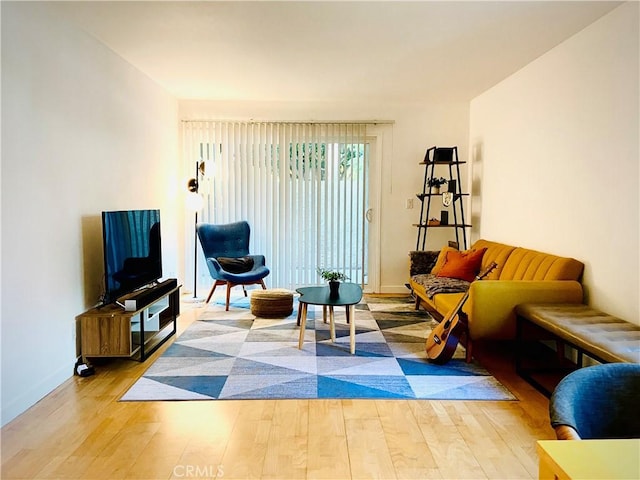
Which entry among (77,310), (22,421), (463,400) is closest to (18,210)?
Result: (77,310)

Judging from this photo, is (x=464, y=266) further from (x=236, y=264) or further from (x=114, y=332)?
(x=114, y=332)

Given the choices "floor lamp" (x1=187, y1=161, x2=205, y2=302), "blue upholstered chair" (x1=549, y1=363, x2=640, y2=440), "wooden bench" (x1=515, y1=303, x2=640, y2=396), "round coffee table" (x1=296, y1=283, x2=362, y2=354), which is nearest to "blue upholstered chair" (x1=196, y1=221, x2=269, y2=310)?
"floor lamp" (x1=187, y1=161, x2=205, y2=302)

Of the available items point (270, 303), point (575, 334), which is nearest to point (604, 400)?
point (575, 334)

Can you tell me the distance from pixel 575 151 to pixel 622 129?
552mm

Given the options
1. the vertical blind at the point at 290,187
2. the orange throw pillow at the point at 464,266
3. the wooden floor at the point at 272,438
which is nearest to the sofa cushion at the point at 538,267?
the orange throw pillow at the point at 464,266

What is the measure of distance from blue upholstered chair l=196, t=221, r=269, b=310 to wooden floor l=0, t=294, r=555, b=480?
2343 mm

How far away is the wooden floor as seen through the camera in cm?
213

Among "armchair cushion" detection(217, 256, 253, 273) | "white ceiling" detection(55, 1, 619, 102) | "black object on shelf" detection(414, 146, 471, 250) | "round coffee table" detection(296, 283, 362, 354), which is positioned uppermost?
"white ceiling" detection(55, 1, 619, 102)

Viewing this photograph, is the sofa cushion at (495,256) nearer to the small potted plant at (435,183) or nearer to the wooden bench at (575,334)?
the wooden bench at (575,334)

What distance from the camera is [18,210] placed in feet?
8.96

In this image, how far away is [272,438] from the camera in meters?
2.43

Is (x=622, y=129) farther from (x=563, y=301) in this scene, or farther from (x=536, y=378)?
(x=536, y=378)

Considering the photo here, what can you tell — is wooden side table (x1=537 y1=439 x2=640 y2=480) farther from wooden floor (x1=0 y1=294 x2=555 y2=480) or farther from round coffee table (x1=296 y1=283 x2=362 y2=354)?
round coffee table (x1=296 y1=283 x2=362 y2=354)

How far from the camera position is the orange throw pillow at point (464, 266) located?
15.5 feet
